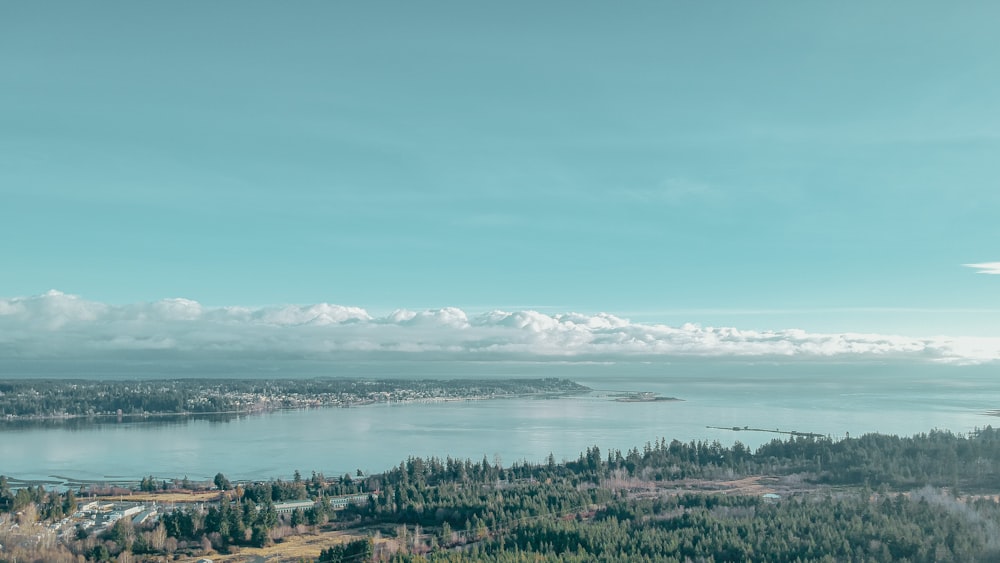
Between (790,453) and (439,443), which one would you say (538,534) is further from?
(439,443)

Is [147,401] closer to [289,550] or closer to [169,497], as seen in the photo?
[169,497]

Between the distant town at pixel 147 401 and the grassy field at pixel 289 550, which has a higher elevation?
the grassy field at pixel 289 550

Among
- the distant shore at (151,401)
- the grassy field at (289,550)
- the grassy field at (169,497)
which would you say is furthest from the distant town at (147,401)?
the grassy field at (289,550)

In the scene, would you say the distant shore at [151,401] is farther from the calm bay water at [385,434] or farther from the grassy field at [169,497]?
the grassy field at [169,497]

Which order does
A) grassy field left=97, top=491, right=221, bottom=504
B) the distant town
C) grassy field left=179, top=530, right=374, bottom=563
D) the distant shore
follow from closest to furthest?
grassy field left=179, top=530, right=374, bottom=563, grassy field left=97, top=491, right=221, bottom=504, the distant shore, the distant town

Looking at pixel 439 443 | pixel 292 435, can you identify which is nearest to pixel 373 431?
pixel 292 435

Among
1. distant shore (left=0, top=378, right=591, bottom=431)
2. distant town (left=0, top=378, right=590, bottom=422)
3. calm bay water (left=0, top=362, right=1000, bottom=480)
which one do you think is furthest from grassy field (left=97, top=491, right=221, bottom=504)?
distant town (left=0, top=378, right=590, bottom=422)

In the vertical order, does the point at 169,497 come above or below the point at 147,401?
above

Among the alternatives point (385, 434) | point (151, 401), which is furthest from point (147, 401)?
point (385, 434)

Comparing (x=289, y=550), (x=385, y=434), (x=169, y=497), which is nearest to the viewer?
(x=289, y=550)

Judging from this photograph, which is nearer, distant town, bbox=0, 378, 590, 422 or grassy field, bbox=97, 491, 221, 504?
grassy field, bbox=97, 491, 221, 504

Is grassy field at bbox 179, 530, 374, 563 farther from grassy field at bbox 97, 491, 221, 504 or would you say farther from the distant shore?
the distant shore
